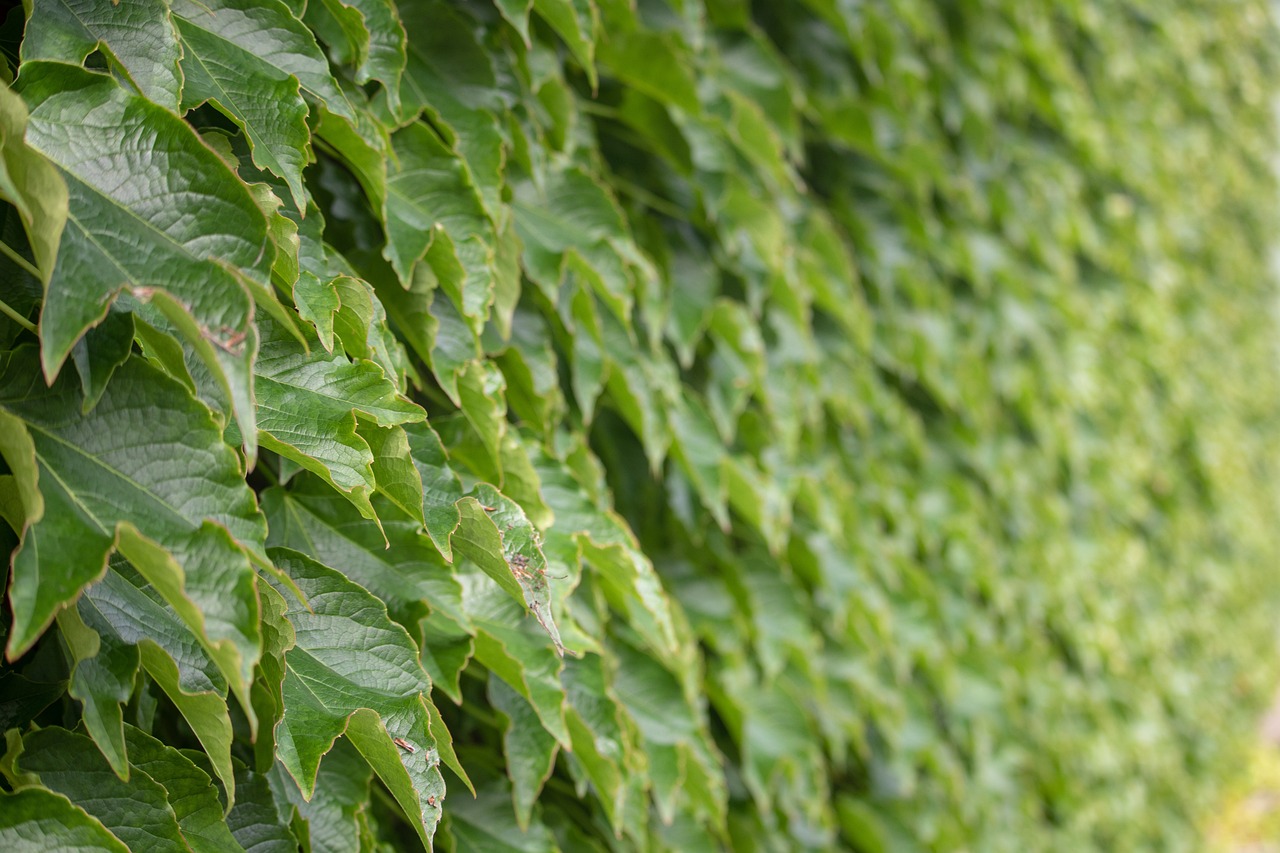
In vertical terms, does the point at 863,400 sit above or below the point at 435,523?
below

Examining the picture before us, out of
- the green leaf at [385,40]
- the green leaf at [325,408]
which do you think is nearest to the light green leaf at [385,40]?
the green leaf at [385,40]

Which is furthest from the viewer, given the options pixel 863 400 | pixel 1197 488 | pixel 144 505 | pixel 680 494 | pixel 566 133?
pixel 1197 488

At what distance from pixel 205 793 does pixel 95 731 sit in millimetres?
102

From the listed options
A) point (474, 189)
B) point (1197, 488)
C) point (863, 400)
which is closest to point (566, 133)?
point (474, 189)

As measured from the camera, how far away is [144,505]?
0.45 metres

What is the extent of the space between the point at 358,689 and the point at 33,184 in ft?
0.97

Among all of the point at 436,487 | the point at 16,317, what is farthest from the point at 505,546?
the point at 16,317

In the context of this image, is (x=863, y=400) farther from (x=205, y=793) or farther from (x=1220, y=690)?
(x=1220, y=690)

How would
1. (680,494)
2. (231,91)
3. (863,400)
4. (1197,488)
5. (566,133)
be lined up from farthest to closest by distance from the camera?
(1197,488) < (863,400) < (680,494) < (566,133) < (231,91)

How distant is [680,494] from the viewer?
1159 mm

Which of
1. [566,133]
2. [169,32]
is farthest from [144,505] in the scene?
[566,133]

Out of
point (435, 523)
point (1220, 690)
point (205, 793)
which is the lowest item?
point (1220, 690)

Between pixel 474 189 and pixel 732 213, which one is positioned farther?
pixel 732 213

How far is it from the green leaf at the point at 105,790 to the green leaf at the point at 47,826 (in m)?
0.04
